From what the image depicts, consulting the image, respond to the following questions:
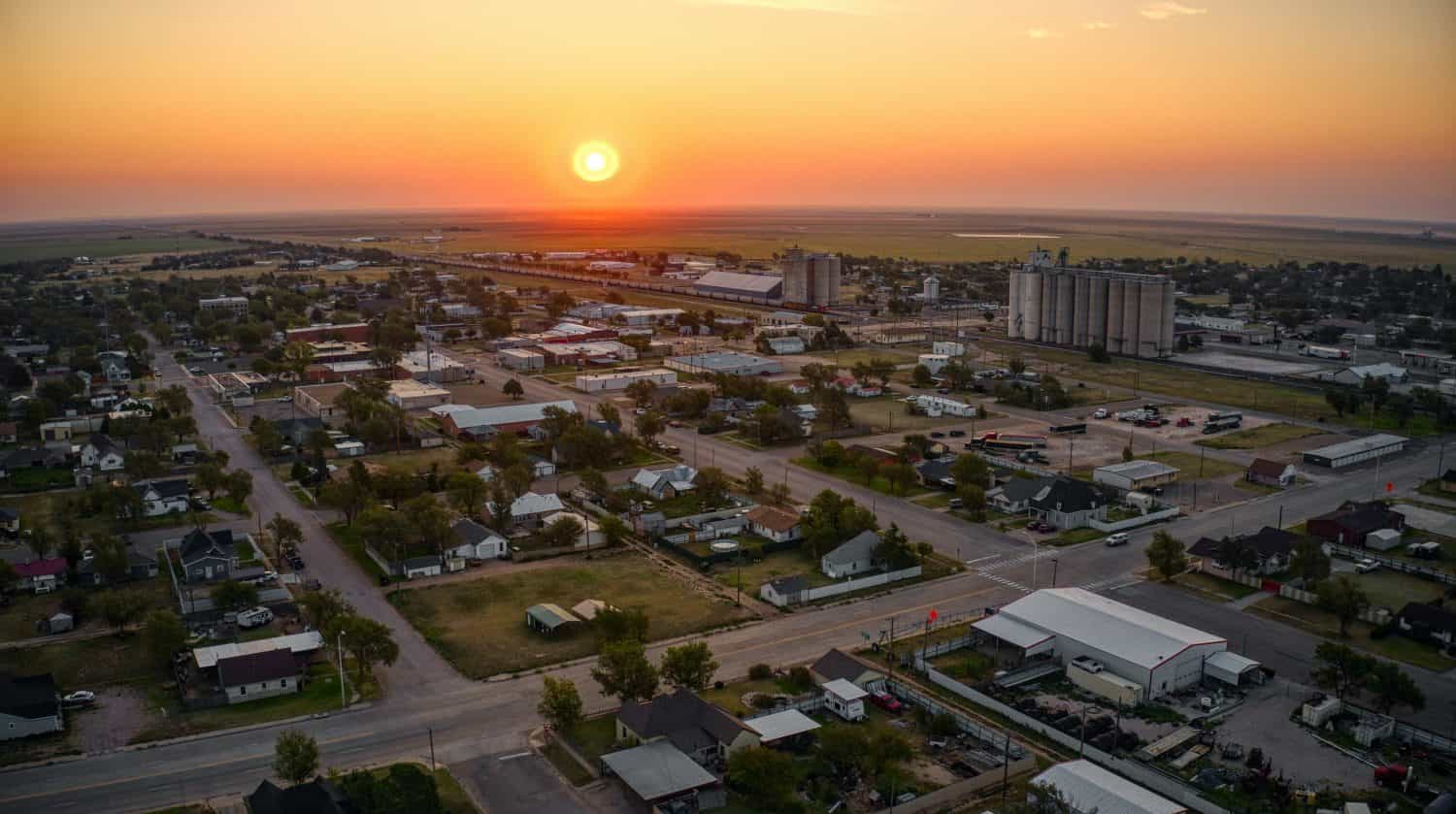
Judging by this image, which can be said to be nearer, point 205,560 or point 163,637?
point 163,637

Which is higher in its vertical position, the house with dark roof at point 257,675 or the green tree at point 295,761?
the green tree at point 295,761

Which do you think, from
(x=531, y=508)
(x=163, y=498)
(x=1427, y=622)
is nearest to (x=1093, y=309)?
(x=1427, y=622)

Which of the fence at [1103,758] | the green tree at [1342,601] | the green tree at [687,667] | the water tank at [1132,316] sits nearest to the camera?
the fence at [1103,758]

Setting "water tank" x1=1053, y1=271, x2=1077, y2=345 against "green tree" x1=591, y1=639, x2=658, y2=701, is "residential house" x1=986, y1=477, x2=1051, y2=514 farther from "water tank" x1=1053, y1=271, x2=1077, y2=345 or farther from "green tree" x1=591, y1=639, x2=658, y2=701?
"water tank" x1=1053, y1=271, x2=1077, y2=345

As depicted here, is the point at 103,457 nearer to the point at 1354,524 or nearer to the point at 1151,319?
the point at 1354,524

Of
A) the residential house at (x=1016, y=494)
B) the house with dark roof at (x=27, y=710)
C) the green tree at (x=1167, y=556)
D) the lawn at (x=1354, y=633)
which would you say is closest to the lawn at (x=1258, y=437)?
the residential house at (x=1016, y=494)

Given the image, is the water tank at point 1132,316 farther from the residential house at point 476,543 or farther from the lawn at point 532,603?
the residential house at point 476,543
